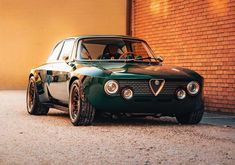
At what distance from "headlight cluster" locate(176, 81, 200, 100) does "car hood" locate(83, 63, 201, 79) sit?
107 mm

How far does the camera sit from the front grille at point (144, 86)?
391 inches

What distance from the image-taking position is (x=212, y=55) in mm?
13977

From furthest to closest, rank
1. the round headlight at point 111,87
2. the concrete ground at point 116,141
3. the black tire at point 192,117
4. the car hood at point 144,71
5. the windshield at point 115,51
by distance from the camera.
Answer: the windshield at point 115,51 < the black tire at point 192,117 < the car hood at point 144,71 < the round headlight at point 111,87 < the concrete ground at point 116,141

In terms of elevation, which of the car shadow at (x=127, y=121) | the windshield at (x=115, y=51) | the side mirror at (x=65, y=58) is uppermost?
the windshield at (x=115, y=51)

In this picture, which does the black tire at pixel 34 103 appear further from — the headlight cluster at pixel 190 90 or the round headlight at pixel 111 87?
the headlight cluster at pixel 190 90

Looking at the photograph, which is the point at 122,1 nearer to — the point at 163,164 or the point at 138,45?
the point at 138,45

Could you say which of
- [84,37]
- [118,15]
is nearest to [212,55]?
[84,37]

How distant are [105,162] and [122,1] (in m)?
17.6

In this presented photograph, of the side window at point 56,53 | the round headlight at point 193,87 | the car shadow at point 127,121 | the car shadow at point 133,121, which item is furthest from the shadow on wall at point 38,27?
the round headlight at point 193,87

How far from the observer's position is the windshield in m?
11.2

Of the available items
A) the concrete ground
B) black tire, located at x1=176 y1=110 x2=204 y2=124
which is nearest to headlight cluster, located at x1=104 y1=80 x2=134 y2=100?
the concrete ground

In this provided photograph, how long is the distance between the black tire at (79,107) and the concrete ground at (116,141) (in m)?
0.15

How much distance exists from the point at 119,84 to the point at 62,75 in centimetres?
151

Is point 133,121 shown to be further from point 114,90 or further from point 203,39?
point 203,39
